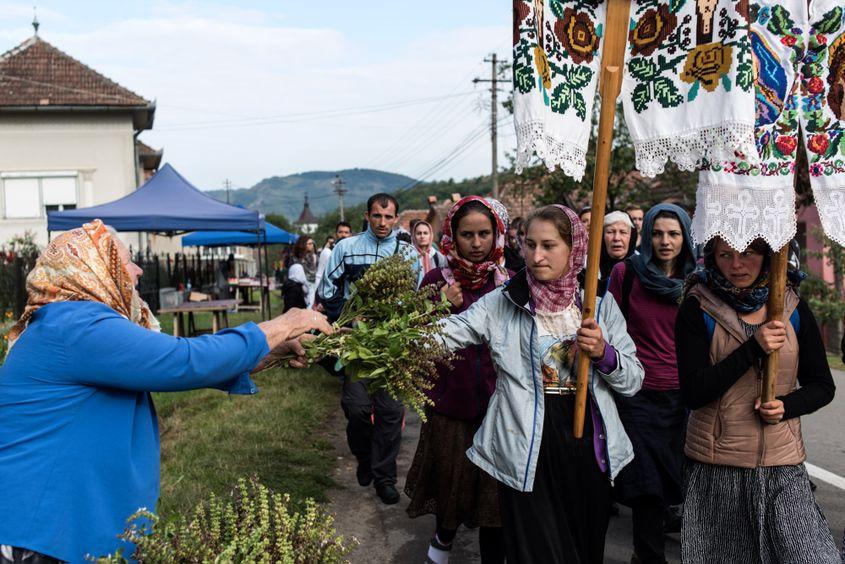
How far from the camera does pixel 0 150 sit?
29359 millimetres

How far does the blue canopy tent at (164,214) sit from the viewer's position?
1398cm

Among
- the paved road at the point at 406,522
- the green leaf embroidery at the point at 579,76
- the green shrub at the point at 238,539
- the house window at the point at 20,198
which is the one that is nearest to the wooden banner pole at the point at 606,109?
the green leaf embroidery at the point at 579,76

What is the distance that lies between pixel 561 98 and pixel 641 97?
377mm

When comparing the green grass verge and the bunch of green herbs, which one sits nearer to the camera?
the bunch of green herbs

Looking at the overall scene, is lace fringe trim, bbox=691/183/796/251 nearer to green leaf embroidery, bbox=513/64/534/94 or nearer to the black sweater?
the black sweater

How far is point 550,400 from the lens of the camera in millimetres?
3506

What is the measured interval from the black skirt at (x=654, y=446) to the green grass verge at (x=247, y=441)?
244cm

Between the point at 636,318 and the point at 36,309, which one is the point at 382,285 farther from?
the point at 636,318

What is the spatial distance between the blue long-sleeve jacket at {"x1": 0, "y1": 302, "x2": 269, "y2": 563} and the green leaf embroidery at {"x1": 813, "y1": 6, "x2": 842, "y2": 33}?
9.24 feet

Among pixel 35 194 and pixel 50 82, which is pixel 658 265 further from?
pixel 50 82

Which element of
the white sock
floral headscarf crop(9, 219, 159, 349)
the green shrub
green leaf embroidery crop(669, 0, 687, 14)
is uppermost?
green leaf embroidery crop(669, 0, 687, 14)

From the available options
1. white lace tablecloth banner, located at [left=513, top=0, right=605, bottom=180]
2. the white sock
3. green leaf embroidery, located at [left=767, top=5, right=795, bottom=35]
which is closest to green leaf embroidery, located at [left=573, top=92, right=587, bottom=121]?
white lace tablecloth banner, located at [left=513, top=0, right=605, bottom=180]

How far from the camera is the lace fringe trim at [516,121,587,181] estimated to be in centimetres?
317

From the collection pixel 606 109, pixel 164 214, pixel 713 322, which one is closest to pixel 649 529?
pixel 713 322
